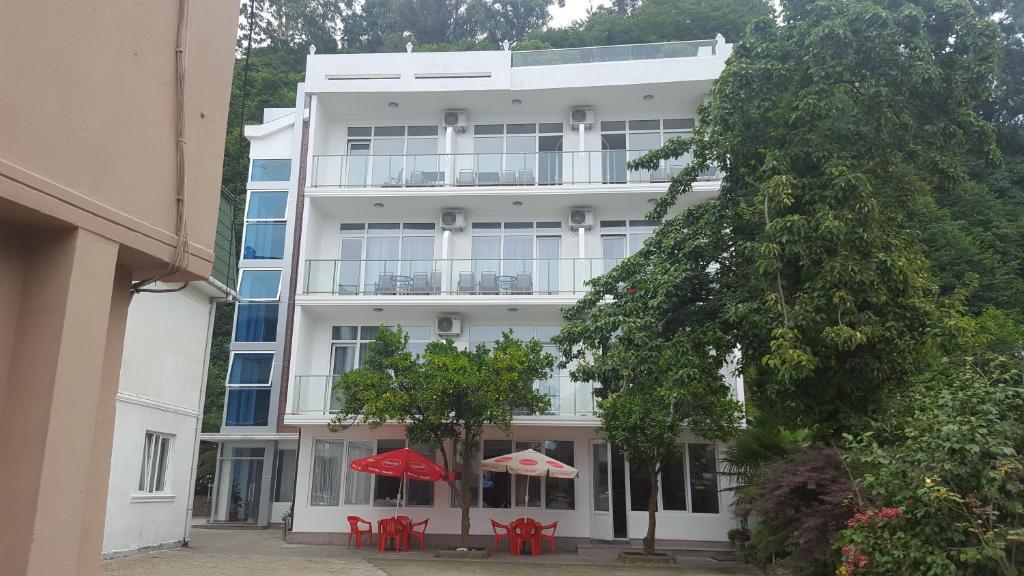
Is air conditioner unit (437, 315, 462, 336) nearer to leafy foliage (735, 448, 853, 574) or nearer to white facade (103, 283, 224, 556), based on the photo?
white facade (103, 283, 224, 556)

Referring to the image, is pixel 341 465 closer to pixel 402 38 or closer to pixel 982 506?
pixel 982 506

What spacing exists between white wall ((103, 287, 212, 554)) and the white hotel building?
2.86 m

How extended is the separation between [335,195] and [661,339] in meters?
11.4

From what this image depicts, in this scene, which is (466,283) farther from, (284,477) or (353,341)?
(284,477)

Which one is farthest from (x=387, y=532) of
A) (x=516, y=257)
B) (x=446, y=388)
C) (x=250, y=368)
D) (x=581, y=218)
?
(x=250, y=368)

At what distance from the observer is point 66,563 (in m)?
3.59

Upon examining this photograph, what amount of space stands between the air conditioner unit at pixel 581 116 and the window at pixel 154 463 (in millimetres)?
13413

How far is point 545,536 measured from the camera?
18828 millimetres

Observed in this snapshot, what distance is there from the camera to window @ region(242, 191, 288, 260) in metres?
29.6

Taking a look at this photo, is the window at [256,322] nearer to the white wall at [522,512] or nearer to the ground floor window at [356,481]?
the white wall at [522,512]

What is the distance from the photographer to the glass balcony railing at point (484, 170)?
21266 millimetres

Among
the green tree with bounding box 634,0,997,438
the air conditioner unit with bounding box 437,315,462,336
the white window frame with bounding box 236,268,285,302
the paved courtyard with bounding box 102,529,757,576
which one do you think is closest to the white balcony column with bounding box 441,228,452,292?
the air conditioner unit with bounding box 437,315,462,336

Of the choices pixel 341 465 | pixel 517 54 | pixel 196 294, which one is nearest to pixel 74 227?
pixel 196 294

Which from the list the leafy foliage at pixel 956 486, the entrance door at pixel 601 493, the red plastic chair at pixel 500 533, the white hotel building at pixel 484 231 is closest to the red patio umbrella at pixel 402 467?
the red plastic chair at pixel 500 533
